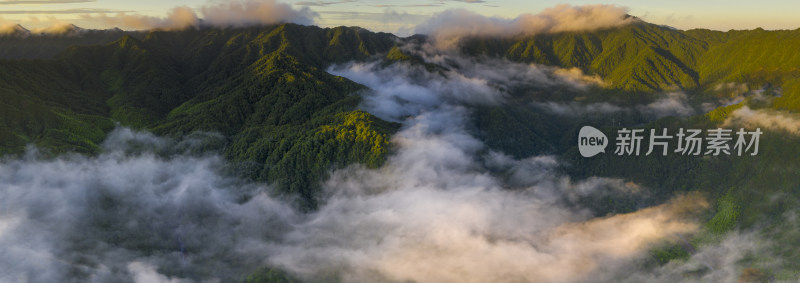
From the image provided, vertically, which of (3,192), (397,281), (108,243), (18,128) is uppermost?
(18,128)

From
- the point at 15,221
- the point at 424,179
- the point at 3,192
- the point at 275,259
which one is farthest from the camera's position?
the point at 424,179

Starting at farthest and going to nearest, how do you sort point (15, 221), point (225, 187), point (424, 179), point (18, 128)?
point (424, 179) < point (225, 187) < point (18, 128) < point (15, 221)

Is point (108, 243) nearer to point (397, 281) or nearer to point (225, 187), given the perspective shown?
point (225, 187)

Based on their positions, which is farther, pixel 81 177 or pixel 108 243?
pixel 81 177

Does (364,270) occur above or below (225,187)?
below

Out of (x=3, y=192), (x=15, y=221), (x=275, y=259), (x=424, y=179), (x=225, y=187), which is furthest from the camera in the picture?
(x=424, y=179)

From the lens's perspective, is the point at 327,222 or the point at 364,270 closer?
the point at 364,270

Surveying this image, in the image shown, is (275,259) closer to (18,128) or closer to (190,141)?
(190,141)

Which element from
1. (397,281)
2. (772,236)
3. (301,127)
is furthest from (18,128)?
(772,236)

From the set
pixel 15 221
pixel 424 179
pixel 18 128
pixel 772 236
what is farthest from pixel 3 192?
pixel 772 236
